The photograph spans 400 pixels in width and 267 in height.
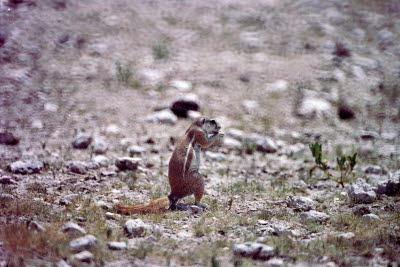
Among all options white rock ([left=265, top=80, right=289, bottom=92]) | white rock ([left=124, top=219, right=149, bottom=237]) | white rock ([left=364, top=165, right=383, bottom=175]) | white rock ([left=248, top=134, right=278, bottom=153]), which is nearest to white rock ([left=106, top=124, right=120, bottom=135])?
white rock ([left=248, top=134, right=278, bottom=153])

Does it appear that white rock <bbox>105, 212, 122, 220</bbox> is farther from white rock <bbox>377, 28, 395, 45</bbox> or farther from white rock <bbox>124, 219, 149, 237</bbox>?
white rock <bbox>377, 28, 395, 45</bbox>

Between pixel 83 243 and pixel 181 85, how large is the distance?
8.78 meters

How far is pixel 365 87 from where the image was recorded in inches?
534

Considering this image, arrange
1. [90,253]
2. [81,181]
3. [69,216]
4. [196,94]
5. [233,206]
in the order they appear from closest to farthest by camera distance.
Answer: [90,253] → [69,216] → [233,206] → [81,181] → [196,94]

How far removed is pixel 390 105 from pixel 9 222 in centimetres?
1150

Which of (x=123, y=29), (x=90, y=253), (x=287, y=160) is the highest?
(x=123, y=29)

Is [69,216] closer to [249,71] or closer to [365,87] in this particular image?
[249,71]

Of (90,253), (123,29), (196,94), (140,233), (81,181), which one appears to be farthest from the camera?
(123,29)

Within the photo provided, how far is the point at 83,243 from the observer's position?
502 cm

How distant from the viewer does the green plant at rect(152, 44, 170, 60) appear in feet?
46.9

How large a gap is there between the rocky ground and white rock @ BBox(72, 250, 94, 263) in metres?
0.02

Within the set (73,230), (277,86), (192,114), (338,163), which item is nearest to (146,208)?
(73,230)

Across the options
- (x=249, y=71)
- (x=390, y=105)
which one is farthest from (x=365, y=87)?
(x=249, y=71)

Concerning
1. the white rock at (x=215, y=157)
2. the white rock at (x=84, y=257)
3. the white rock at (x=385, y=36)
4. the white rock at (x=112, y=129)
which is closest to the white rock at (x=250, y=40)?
the white rock at (x=385, y=36)
